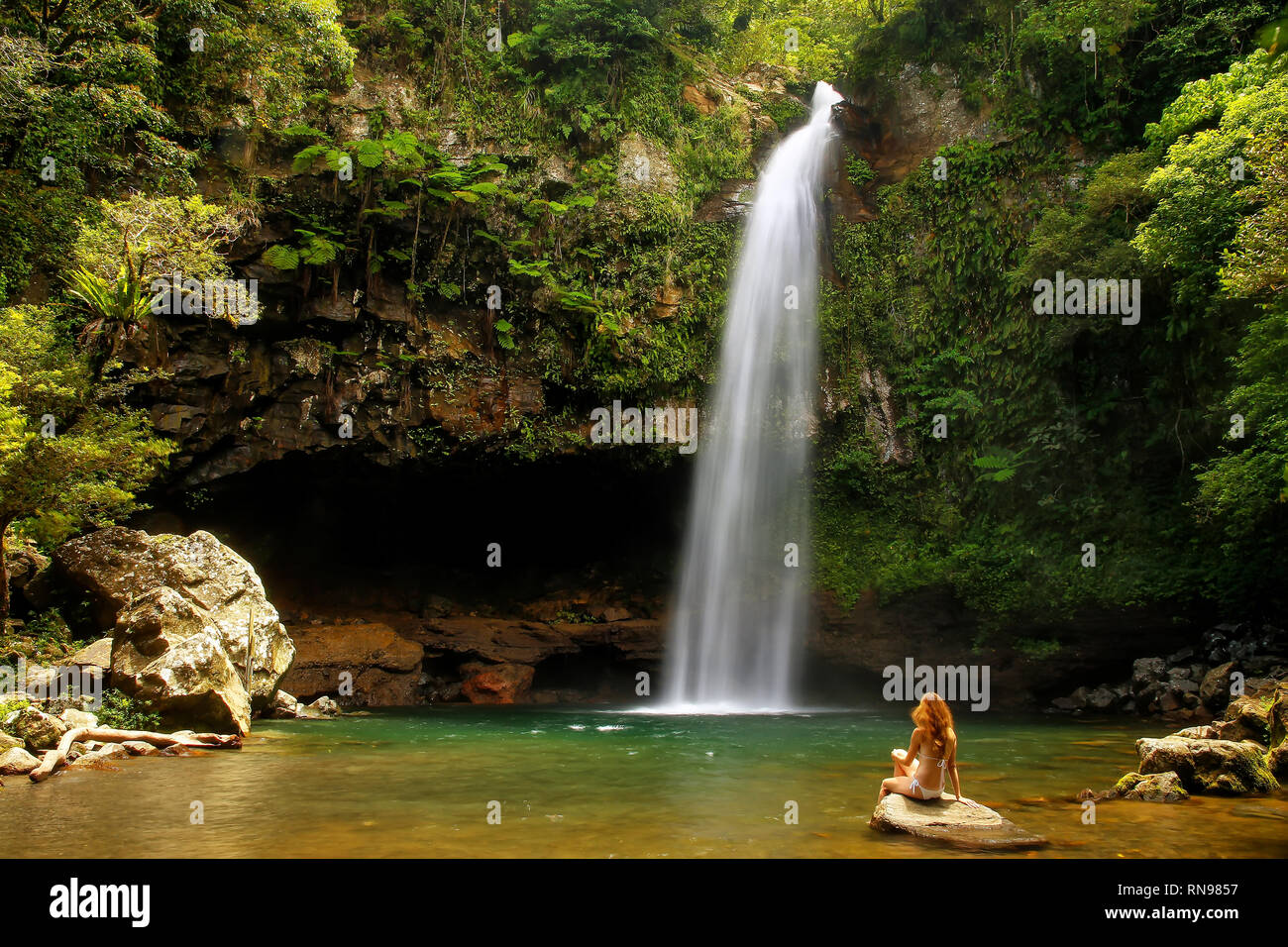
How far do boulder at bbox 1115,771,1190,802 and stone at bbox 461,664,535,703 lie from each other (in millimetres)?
15566

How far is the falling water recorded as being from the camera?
20.5 meters

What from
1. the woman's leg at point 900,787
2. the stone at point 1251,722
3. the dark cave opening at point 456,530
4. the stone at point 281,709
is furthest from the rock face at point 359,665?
the stone at point 1251,722

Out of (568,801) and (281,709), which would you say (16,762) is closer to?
(568,801)

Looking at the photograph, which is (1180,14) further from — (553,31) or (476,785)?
(476,785)

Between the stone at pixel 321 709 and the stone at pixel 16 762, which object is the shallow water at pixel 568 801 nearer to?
the stone at pixel 16 762

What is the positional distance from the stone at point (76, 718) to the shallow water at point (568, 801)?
1.34 m

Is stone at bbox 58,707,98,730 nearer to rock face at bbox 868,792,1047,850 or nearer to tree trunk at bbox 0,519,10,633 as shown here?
tree trunk at bbox 0,519,10,633

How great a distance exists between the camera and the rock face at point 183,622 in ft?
35.2

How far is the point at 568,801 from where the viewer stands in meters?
7.09

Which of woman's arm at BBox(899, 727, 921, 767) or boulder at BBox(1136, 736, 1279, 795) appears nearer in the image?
woman's arm at BBox(899, 727, 921, 767)

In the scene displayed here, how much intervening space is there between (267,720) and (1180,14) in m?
25.9

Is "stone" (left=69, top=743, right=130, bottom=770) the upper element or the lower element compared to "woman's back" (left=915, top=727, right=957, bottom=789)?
lower

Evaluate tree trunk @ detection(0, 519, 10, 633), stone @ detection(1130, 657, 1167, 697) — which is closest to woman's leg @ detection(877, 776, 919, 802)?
stone @ detection(1130, 657, 1167, 697)
